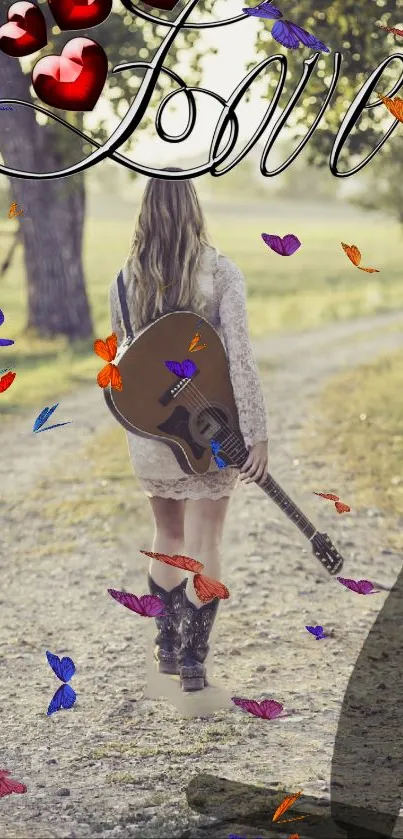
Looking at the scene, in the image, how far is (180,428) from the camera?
5.91 metres

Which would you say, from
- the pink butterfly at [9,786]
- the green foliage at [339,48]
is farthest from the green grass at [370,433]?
the pink butterfly at [9,786]

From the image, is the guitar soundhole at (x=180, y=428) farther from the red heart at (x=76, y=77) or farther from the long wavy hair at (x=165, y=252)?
the red heart at (x=76, y=77)

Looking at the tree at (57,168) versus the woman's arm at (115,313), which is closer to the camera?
the woman's arm at (115,313)

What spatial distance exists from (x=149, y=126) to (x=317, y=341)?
7999 mm

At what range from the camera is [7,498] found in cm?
1120

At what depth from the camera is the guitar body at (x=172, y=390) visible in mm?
5805

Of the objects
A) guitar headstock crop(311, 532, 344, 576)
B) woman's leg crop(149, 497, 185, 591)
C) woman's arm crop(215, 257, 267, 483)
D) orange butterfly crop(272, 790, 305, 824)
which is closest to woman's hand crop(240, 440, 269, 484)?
woman's arm crop(215, 257, 267, 483)

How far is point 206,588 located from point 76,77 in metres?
2.53

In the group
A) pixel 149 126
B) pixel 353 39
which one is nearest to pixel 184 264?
pixel 353 39

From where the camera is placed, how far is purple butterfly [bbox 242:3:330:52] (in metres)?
5.63

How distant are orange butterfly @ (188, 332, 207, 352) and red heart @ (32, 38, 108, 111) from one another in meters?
1.17

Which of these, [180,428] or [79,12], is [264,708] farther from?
[79,12]

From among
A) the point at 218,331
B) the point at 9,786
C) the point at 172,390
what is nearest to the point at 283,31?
the point at 218,331

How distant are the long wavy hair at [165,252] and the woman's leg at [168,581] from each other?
1.00 metres
